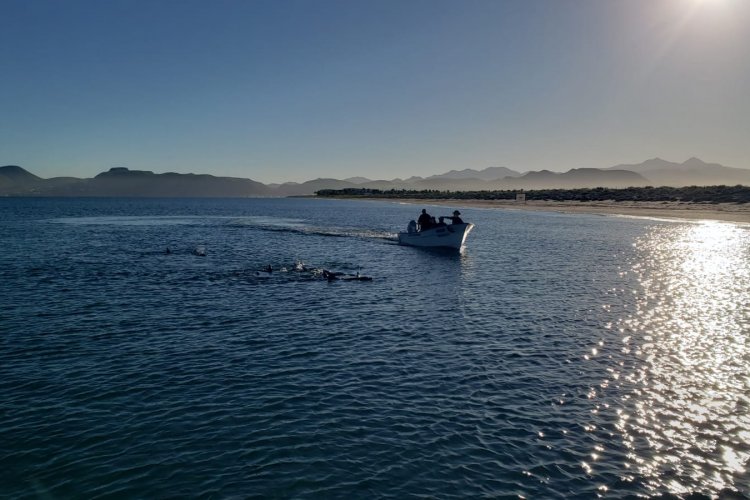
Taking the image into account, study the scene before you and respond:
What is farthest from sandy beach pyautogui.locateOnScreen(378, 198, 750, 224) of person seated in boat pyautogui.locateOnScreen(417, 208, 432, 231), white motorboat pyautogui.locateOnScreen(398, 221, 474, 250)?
person seated in boat pyautogui.locateOnScreen(417, 208, 432, 231)

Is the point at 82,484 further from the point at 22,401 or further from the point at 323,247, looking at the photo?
the point at 323,247

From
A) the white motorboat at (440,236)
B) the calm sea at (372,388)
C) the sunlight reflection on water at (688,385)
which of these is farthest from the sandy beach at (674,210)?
the calm sea at (372,388)

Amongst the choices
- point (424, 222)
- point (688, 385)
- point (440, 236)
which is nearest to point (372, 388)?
point (688, 385)

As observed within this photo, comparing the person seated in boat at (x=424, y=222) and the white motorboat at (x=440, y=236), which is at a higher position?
the person seated in boat at (x=424, y=222)

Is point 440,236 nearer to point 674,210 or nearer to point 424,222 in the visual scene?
point 424,222

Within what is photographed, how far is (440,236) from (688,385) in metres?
36.6

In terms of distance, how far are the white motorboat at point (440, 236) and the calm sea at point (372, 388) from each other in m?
17.5

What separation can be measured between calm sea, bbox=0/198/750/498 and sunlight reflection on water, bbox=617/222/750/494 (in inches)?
3.1

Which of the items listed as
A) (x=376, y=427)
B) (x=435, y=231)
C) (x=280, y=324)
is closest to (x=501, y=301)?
(x=280, y=324)

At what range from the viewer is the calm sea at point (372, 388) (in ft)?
32.8

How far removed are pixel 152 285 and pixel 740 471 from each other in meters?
29.5

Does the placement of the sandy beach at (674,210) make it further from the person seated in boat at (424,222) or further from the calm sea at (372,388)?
the calm sea at (372,388)

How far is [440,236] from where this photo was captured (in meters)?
50.8

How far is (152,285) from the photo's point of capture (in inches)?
1190
